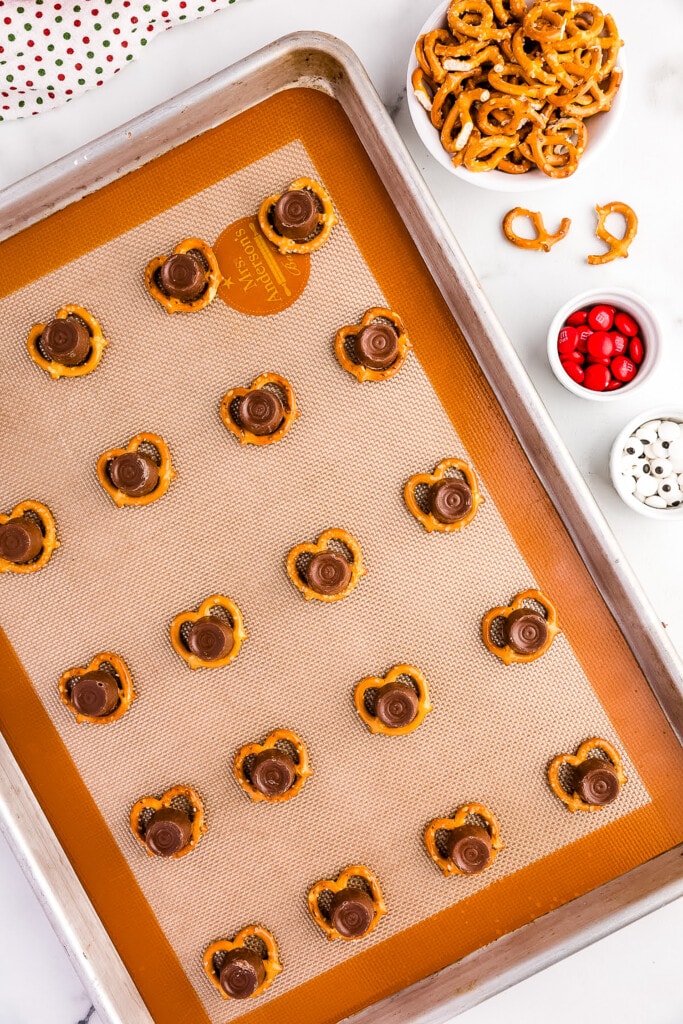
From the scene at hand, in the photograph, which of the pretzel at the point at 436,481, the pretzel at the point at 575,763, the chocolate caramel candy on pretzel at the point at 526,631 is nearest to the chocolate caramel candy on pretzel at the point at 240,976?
the pretzel at the point at 575,763

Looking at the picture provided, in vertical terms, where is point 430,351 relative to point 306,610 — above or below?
above

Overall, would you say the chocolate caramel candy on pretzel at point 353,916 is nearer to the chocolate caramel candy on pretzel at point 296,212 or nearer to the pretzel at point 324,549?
the pretzel at point 324,549

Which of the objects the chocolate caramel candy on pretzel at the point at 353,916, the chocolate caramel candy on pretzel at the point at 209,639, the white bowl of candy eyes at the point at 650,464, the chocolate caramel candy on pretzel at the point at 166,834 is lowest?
the chocolate caramel candy on pretzel at the point at 353,916

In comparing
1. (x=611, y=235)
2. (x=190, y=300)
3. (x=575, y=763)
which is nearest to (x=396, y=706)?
(x=575, y=763)

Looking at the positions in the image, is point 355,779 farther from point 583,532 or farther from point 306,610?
point 583,532

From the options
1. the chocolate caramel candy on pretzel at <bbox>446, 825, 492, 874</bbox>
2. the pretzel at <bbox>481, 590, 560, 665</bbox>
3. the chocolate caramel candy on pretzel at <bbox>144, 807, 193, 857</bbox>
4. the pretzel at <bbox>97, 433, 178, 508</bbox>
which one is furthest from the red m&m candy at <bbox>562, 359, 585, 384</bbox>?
the chocolate caramel candy on pretzel at <bbox>144, 807, 193, 857</bbox>

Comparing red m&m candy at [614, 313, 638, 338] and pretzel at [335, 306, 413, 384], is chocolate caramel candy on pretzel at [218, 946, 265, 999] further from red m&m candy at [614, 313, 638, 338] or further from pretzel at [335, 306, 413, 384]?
red m&m candy at [614, 313, 638, 338]

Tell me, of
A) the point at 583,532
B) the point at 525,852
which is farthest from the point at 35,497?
the point at 525,852
